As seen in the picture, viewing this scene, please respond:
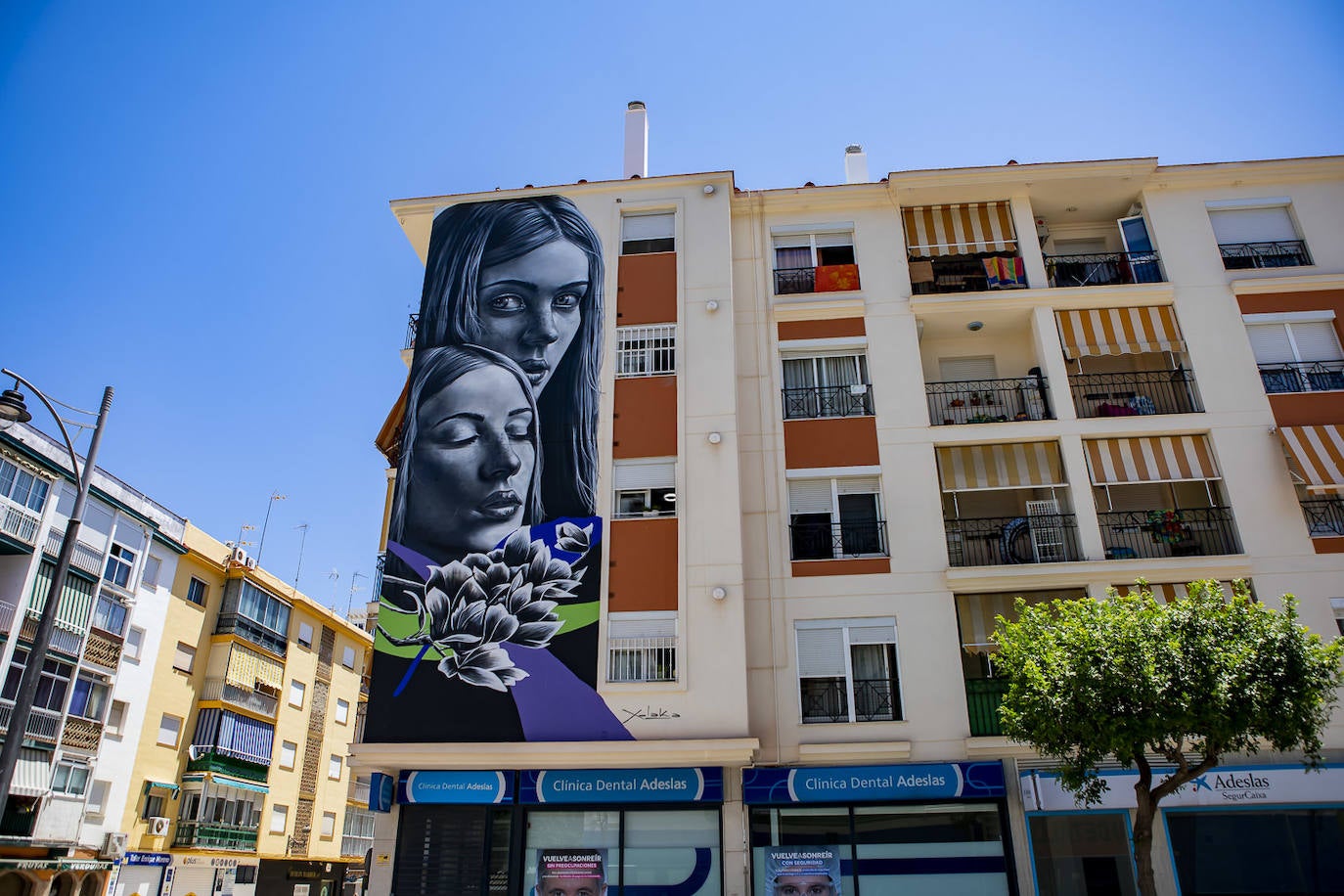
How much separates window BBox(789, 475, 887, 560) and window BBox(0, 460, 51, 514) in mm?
20031

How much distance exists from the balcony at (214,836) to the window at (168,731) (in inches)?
101

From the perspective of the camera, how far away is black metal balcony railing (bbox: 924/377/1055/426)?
62.8 ft

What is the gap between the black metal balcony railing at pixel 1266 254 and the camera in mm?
20000

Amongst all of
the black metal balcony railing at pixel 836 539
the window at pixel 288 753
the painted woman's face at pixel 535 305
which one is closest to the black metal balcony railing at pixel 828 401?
the black metal balcony railing at pixel 836 539

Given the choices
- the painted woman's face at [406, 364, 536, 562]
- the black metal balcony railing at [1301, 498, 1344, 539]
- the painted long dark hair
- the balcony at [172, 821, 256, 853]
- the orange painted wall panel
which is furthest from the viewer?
the balcony at [172, 821, 256, 853]

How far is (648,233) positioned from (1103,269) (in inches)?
408

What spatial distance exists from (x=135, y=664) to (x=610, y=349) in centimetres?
2003

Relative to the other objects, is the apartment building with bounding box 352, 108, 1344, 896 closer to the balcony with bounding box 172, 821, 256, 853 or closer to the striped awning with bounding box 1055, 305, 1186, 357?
the striped awning with bounding box 1055, 305, 1186, 357

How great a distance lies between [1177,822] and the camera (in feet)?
50.1

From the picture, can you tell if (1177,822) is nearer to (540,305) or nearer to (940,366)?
(940,366)

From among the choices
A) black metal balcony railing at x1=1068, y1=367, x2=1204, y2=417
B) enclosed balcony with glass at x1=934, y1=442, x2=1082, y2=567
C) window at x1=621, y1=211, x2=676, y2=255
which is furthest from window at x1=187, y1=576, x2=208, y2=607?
black metal balcony railing at x1=1068, y1=367, x2=1204, y2=417

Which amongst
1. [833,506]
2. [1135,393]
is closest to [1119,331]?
[1135,393]

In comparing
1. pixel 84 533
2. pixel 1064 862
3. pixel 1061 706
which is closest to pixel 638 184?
pixel 1061 706

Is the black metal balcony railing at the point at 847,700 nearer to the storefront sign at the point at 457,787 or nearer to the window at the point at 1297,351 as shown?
the storefront sign at the point at 457,787
